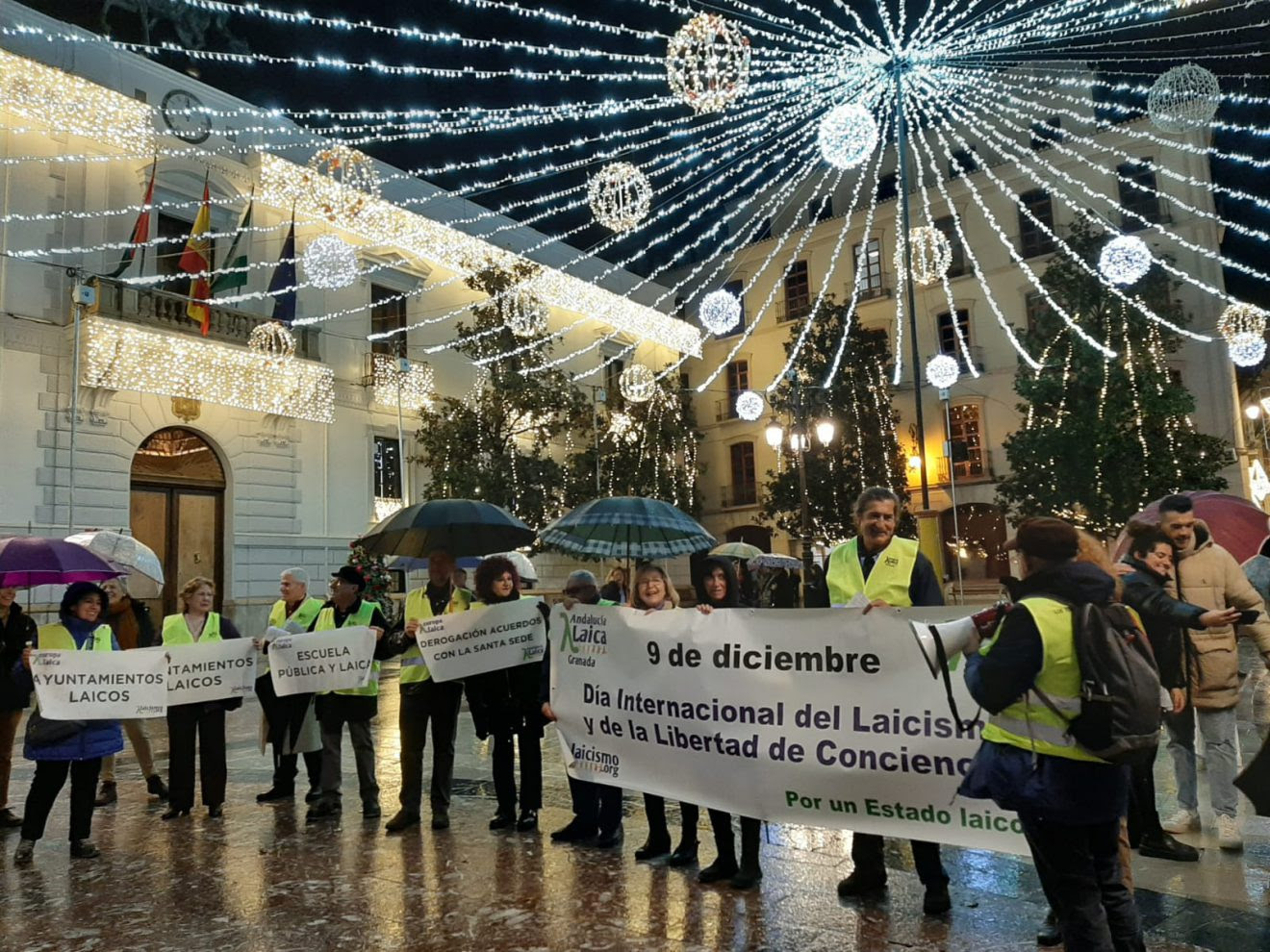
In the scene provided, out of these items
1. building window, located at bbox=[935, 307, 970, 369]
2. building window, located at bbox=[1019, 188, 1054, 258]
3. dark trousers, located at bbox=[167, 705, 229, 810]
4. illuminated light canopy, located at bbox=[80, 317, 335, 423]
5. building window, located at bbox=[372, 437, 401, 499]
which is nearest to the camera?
dark trousers, located at bbox=[167, 705, 229, 810]

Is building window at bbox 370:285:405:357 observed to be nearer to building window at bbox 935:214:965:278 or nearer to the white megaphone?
building window at bbox 935:214:965:278

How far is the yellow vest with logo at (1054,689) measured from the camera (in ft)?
9.40

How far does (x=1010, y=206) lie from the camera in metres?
30.6

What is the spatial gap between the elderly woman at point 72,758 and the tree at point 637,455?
17.5 m

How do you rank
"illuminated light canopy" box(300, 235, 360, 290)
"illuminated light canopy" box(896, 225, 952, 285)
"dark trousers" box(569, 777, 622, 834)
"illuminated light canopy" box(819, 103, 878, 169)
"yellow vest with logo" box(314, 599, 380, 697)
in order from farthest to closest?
1. "illuminated light canopy" box(896, 225, 952, 285)
2. "illuminated light canopy" box(300, 235, 360, 290)
3. "illuminated light canopy" box(819, 103, 878, 169)
4. "yellow vest with logo" box(314, 599, 380, 697)
5. "dark trousers" box(569, 777, 622, 834)

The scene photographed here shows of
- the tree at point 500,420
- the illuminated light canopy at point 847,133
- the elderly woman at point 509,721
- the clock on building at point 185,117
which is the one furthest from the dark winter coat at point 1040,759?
the clock on building at point 185,117

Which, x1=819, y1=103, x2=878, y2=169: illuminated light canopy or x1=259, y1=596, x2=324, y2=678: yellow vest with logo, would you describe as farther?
x1=819, y1=103, x2=878, y2=169: illuminated light canopy

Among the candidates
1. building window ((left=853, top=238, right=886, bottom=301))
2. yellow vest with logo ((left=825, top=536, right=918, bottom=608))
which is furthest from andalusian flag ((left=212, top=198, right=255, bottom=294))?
building window ((left=853, top=238, right=886, bottom=301))

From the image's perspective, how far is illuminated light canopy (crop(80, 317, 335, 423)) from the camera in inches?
636

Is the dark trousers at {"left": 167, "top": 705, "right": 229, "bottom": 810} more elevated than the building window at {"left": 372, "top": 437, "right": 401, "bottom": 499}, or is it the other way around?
the building window at {"left": 372, "top": 437, "right": 401, "bottom": 499}

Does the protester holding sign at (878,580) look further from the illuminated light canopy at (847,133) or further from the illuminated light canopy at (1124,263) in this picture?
the illuminated light canopy at (1124,263)

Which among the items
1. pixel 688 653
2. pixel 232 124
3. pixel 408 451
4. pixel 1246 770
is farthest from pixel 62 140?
pixel 1246 770

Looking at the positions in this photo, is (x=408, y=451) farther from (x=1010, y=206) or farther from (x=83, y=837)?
(x=1010, y=206)

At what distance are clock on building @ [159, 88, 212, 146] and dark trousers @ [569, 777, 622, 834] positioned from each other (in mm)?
16606
